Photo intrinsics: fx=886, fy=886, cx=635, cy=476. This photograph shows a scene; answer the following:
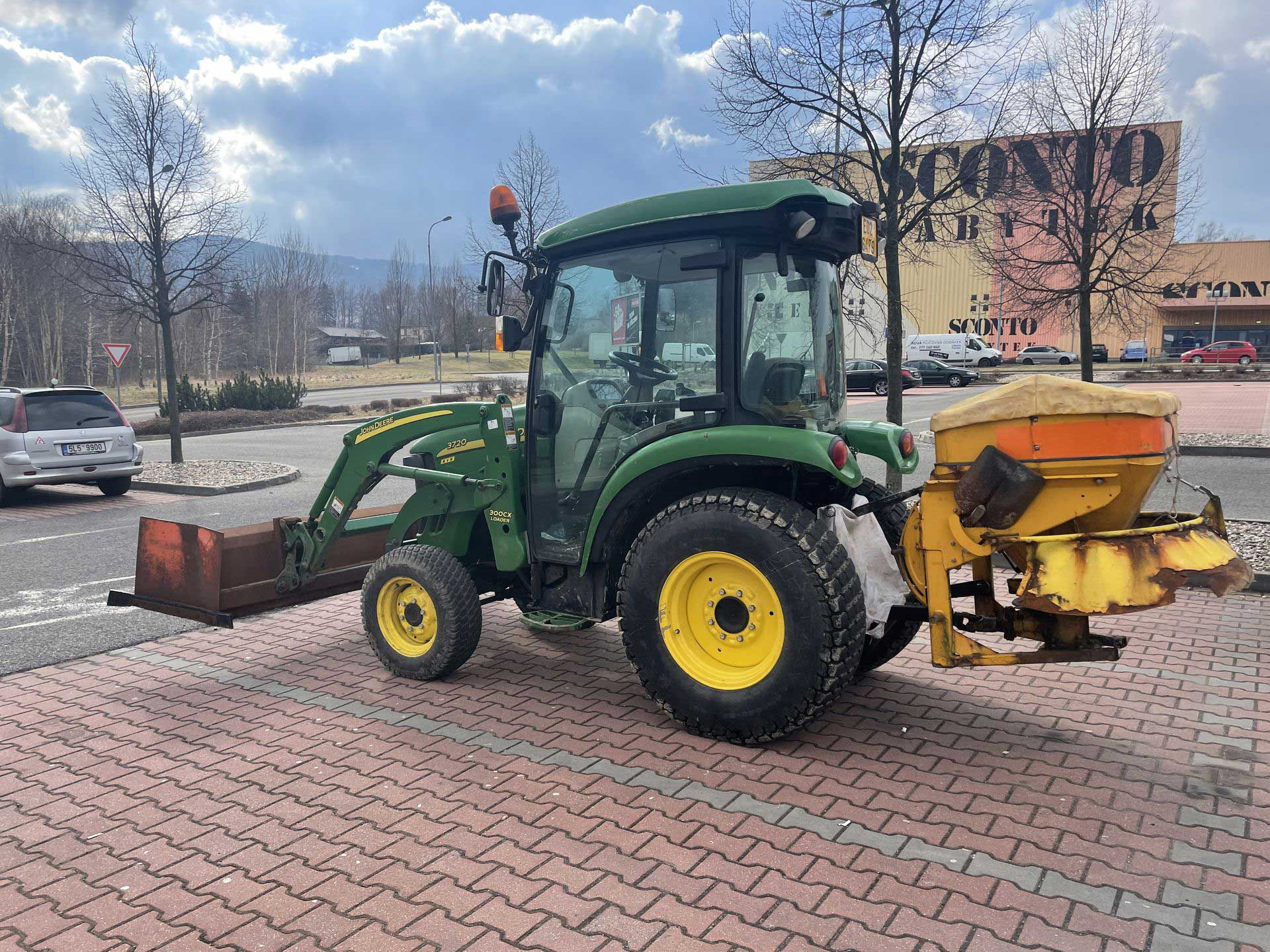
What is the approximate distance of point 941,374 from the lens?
127 ft

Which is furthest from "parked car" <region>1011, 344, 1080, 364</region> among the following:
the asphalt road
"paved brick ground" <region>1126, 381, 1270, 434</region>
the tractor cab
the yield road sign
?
the tractor cab

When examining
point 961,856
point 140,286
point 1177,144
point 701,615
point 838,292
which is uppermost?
point 1177,144

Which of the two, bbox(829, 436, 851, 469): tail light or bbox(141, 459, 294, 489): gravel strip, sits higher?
bbox(829, 436, 851, 469): tail light

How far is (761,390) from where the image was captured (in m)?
4.23

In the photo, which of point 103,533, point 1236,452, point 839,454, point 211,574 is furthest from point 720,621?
point 1236,452

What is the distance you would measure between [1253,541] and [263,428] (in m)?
24.8

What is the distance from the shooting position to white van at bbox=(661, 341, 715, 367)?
425 centimetres

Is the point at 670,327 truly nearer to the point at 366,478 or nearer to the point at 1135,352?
the point at 366,478

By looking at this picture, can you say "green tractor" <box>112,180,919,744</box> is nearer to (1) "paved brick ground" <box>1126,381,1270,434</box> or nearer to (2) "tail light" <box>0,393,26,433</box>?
(2) "tail light" <box>0,393,26,433</box>

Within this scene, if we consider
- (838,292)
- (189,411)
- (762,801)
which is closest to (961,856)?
(762,801)

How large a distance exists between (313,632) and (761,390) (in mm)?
3837

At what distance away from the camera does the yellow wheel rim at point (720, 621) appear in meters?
4.06

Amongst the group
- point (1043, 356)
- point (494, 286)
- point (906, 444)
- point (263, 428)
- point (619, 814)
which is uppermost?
point (1043, 356)

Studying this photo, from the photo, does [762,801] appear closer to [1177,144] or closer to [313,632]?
[313,632]
